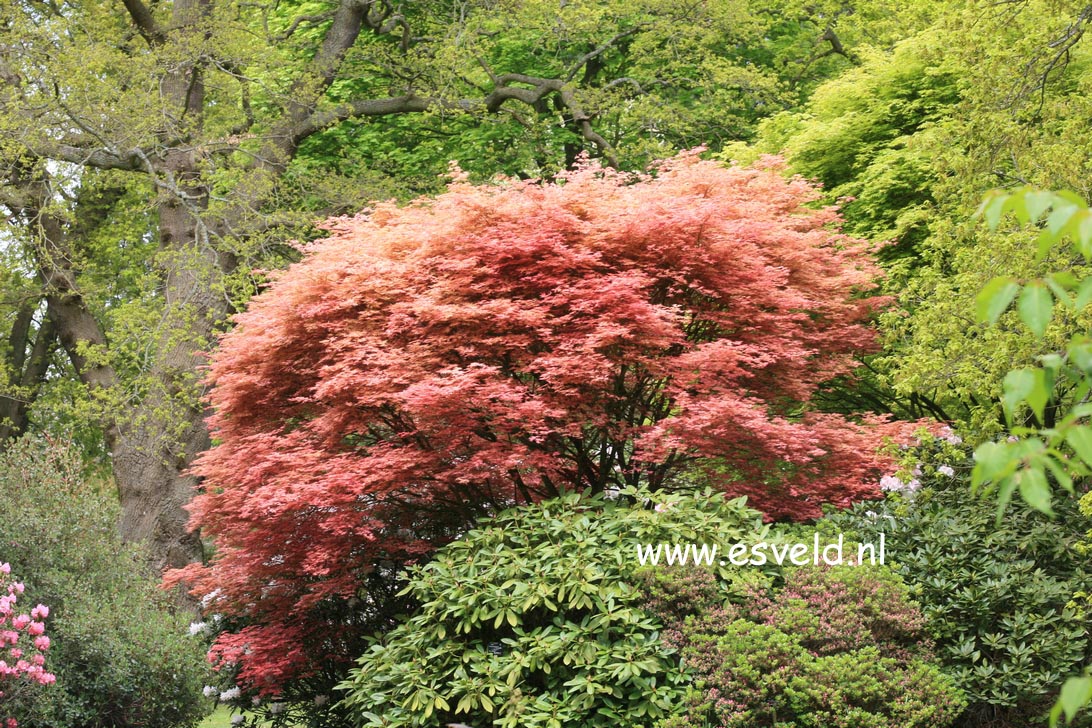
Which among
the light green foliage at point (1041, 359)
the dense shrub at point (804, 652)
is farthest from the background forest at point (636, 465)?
the light green foliage at point (1041, 359)

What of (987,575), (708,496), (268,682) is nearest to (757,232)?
(708,496)

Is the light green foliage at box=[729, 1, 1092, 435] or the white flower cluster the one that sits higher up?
the light green foliage at box=[729, 1, 1092, 435]

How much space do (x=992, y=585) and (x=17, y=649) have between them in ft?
20.2

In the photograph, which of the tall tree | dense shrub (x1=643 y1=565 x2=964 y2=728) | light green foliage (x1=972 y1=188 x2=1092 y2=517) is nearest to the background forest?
dense shrub (x1=643 y1=565 x2=964 y2=728)

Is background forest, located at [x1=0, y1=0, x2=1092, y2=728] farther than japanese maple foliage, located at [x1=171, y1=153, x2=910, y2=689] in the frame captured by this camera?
No

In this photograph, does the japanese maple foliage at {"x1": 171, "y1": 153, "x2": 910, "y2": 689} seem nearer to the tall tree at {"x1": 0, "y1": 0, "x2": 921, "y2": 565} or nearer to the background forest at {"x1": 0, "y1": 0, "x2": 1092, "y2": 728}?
the background forest at {"x1": 0, "y1": 0, "x2": 1092, "y2": 728}

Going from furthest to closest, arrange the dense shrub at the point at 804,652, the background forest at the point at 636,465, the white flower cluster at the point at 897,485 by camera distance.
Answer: the white flower cluster at the point at 897,485 < the background forest at the point at 636,465 < the dense shrub at the point at 804,652

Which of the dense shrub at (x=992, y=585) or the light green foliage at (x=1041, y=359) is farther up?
the light green foliage at (x=1041, y=359)

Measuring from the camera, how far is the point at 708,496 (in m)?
6.71

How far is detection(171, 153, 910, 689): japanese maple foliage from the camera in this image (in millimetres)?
6969

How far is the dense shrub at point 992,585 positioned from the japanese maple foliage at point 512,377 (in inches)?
21.8

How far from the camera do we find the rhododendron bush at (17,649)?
6984 mm

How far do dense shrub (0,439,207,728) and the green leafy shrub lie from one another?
2.23m

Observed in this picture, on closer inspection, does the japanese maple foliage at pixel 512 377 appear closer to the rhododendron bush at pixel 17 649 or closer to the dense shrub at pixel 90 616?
the dense shrub at pixel 90 616
